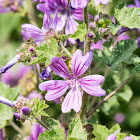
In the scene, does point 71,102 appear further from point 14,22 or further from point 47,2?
point 14,22

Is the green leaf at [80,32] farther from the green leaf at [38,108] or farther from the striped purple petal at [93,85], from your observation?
the green leaf at [38,108]

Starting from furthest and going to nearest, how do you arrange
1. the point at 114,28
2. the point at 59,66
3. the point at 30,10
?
the point at 30,10 → the point at 59,66 → the point at 114,28

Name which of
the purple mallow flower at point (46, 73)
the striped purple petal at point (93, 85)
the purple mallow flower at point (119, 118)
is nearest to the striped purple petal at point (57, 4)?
the purple mallow flower at point (46, 73)

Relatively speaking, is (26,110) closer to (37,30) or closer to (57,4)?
(37,30)

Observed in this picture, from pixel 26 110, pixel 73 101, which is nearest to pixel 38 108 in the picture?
pixel 26 110

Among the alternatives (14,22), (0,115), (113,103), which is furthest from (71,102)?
(14,22)

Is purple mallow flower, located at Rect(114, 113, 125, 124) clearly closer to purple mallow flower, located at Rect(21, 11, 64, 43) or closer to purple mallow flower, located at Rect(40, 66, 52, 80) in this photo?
purple mallow flower, located at Rect(40, 66, 52, 80)

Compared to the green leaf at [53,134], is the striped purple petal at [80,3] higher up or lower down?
higher up
